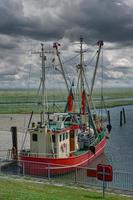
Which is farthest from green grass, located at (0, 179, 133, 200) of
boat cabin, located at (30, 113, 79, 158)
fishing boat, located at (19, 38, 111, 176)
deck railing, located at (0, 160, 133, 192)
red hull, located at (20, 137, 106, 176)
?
boat cabin, located at (30, 113, 79, 158)

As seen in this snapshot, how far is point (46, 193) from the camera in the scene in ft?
63.7

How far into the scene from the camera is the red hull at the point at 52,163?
29802 mm

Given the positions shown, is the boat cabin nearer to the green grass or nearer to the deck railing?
the deck railing

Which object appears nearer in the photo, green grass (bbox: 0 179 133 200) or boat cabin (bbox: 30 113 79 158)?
green grass (bbox: 0 179 133 200)

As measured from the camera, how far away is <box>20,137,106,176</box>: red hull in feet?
97.8

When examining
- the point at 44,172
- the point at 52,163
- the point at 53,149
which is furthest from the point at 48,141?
the point at 44,172

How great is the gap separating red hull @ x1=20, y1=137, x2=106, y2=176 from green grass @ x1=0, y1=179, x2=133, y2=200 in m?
4.06

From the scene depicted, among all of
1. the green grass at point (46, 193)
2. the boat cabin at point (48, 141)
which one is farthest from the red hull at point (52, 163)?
the green grass at point (46, 193)

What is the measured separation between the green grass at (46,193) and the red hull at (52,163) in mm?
4058

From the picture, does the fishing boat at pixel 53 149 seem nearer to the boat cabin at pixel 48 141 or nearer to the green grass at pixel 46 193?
the boat cabin at pixel 48 141

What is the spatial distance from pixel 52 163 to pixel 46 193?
14.4m

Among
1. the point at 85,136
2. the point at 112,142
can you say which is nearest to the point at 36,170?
the point at 85,136

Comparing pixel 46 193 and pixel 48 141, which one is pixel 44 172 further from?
pixel 46 193

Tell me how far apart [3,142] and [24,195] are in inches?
1576
